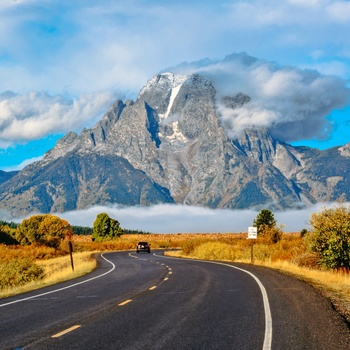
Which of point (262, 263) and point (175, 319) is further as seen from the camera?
point (262, 263)

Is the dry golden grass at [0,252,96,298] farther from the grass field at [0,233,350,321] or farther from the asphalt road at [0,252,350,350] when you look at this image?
the asphalt road at [0,252,350,350]

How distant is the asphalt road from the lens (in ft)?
30.2

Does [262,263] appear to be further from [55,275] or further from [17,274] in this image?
[17,274]

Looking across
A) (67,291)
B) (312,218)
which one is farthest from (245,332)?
(312,218)

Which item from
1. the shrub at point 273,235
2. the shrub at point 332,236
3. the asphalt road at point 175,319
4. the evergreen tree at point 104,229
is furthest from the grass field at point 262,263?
the evergreen tree at point 104,229

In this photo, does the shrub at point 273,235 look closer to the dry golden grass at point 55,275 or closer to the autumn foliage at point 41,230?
the dry golden grass at point 55,275

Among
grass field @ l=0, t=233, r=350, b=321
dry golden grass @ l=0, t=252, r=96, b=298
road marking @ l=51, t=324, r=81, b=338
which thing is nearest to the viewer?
road marking @ l=51, t=324, r=81, b=338

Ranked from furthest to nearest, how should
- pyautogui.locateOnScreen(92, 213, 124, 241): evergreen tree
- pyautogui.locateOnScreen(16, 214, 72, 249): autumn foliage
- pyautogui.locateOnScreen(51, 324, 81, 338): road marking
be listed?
pyautogui.locateOnScreen(92, 213, 124, 241): evergreen tree → pyautogui.locateOnScreen(16, 214, 72, 249): autumn foliage → pyautogui.locateOnScreen(51, 324, 81, 338): road marking

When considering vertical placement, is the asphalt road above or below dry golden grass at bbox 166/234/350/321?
below

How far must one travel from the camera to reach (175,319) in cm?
1177

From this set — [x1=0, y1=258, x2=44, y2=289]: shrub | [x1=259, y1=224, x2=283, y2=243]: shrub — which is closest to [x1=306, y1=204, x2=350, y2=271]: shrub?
[x1=0, y1=258, x2=44, y2=289]: shrub

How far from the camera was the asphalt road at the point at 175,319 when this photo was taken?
920cm

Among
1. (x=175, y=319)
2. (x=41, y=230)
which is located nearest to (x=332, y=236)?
(x=175, y=319)

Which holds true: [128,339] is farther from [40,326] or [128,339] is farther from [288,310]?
[288,310]
